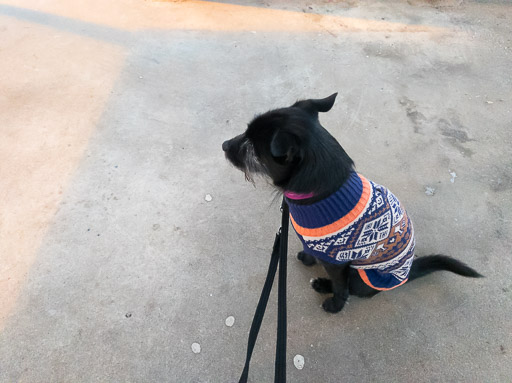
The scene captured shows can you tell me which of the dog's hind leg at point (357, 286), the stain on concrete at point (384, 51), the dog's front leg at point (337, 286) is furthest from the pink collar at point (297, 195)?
the stain on concrete at point (384, 51)

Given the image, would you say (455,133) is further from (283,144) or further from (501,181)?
(283,144)

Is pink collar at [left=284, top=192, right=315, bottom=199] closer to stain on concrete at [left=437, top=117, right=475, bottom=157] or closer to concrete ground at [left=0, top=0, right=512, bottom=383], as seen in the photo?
concrete ground at [left=0, top=0, right=512, bottom=383]

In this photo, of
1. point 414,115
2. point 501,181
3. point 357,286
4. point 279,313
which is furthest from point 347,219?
point 414,115

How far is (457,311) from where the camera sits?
220 centimetres

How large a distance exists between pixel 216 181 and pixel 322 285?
1260 millimetres

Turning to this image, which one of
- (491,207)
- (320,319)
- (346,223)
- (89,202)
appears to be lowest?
(320,319)

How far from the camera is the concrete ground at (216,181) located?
2041mm

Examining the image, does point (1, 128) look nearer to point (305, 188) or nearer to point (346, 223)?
point (305, 188)

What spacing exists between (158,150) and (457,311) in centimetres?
276

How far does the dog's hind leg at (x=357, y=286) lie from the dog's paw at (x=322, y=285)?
0.60ft

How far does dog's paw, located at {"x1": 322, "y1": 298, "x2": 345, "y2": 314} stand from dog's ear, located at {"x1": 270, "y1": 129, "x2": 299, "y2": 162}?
1194 millimetres

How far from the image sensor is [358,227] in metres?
1.59

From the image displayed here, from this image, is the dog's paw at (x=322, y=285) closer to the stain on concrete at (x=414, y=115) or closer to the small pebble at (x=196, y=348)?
the small pebble at (x=196, y=348)

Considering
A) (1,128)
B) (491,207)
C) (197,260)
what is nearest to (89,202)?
(197,260)
